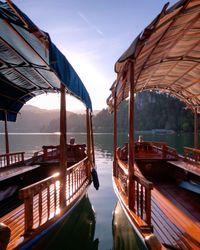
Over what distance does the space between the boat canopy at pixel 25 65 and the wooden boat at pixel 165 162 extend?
3.97 ft

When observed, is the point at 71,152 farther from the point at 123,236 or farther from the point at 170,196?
the point at 170,196

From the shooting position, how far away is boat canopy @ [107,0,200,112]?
381 centimetres

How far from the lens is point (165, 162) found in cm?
947

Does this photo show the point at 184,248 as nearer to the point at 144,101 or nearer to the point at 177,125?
the point at 177,125

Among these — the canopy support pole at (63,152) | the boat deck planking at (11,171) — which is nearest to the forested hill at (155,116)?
the boat deck planking at (11,171)

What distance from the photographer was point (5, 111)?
34.8 feet

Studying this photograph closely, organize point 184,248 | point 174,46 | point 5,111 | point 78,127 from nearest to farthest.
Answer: point 184,248 < point 174,46 < point 5,111 < point 78,127

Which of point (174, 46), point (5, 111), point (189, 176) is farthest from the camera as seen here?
point (5, 111)

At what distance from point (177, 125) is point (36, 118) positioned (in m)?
133

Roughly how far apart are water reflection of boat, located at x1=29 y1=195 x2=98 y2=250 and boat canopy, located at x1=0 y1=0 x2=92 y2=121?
11.0ft

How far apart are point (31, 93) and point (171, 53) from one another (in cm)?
677

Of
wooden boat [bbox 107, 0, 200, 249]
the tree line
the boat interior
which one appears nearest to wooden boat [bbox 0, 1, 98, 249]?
wooden boat [bbox 107, 0, 200, 249]

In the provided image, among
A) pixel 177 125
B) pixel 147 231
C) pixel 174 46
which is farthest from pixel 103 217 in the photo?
pixel 177 125

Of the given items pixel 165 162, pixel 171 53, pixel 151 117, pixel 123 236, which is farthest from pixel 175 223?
pixel 151 117
